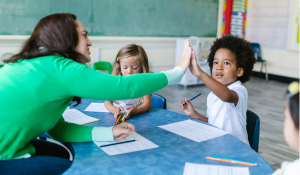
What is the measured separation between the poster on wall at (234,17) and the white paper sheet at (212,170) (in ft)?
22.2

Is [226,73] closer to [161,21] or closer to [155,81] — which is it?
[155,81]

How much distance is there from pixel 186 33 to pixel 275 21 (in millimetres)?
2283

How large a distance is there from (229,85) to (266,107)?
3.20m

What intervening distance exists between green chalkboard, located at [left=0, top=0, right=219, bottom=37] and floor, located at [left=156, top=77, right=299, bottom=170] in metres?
1.43

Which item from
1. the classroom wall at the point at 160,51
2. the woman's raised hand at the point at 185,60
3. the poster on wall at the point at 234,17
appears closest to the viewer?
the woman's raised hand at the point at 185,60

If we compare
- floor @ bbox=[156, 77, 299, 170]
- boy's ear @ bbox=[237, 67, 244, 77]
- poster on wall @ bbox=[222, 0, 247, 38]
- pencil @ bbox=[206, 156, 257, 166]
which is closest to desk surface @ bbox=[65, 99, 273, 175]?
pencil @ bbox=[206, 156, 257, 166]

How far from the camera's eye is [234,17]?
294 inches

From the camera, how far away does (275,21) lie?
675 centimetres

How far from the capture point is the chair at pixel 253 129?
141 cm

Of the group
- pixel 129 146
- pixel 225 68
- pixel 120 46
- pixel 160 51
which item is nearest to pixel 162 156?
pixel 129 146

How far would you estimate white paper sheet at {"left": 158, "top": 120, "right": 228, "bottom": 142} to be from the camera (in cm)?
125

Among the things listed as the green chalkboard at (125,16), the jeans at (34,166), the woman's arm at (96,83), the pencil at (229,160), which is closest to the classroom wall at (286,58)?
the green chalkboard at (125,16)

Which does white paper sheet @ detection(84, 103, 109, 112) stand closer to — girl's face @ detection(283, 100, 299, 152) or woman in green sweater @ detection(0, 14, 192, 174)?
woman in green sweater @ detection(0, 14, 192, 174)

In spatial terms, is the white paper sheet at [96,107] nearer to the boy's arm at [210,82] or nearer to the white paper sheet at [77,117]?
the white paper sheet at [77,117]
